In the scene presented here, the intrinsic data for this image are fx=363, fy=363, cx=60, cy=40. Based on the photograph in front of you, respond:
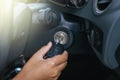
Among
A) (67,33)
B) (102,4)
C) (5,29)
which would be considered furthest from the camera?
(67,33)

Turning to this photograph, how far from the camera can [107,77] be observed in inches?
74.1

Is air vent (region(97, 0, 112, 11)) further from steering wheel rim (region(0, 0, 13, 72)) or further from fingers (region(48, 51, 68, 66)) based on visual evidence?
steering wheel rim (region(0, 0, 13, 72))

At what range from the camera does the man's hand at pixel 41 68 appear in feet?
4.45

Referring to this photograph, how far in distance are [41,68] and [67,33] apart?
31 cm

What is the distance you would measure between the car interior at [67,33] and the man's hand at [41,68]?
41 mm

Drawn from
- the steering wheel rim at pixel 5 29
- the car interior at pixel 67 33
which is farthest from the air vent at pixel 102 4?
the steering wheel rim at pixel 5 29

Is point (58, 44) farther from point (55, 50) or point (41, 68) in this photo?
point (41, 68)

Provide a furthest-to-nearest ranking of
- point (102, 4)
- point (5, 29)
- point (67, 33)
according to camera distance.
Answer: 1. point (67, 33)
2. point (102, 4)
3. point (5, 29)

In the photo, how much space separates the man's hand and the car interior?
0.04m

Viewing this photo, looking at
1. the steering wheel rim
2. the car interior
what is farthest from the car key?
the steering wheel rim

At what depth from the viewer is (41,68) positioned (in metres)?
1.36

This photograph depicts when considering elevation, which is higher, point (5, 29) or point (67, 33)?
point (5, 29)

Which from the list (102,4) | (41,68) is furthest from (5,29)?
(102,4)

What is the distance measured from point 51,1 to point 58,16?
2.9 inches
